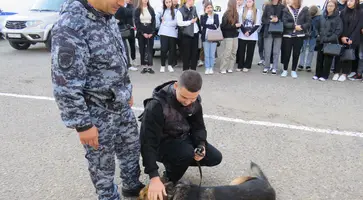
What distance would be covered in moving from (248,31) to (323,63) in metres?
1.73

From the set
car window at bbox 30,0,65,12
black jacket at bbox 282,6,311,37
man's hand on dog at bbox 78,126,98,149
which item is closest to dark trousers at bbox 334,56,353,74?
black jacket at bbox 282,6,311,37

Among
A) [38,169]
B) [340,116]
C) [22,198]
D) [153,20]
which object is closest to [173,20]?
[153,20]

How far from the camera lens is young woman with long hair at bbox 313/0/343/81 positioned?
6.51m

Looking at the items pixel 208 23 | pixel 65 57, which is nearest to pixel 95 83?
pixel 65 57

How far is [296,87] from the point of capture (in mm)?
6191

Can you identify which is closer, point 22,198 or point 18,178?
point 22,198

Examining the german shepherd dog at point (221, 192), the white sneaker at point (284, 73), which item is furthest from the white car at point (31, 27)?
the german shepherd dog at point (221, 192)

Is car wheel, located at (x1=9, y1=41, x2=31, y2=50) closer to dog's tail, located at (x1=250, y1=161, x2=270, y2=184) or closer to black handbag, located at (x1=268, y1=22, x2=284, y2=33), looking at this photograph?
black handbag, located at (x1=268, y1=22, x2=284, y2=33)

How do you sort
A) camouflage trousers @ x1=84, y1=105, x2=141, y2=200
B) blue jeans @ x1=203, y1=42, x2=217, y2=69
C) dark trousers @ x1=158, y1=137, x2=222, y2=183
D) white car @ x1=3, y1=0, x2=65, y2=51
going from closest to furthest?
1. camouflage trousers @ x1=84, y1=105, x2=141, y2=200
2. dark trousers @ x1=158, y1=137, x2=222, y2=183
3. blue jeans @ x1=203, y1=42, x2=217, y2=69
4. white car @ x1=3, y1=0, x2=65, y2=51

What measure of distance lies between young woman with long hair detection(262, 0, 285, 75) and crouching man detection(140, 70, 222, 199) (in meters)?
4.72

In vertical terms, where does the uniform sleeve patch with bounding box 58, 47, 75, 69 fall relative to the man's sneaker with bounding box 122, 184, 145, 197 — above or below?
above

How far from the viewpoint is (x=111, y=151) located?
2.41 m

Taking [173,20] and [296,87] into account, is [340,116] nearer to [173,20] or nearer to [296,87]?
[296,87]

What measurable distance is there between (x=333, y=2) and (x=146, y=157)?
571 cm
